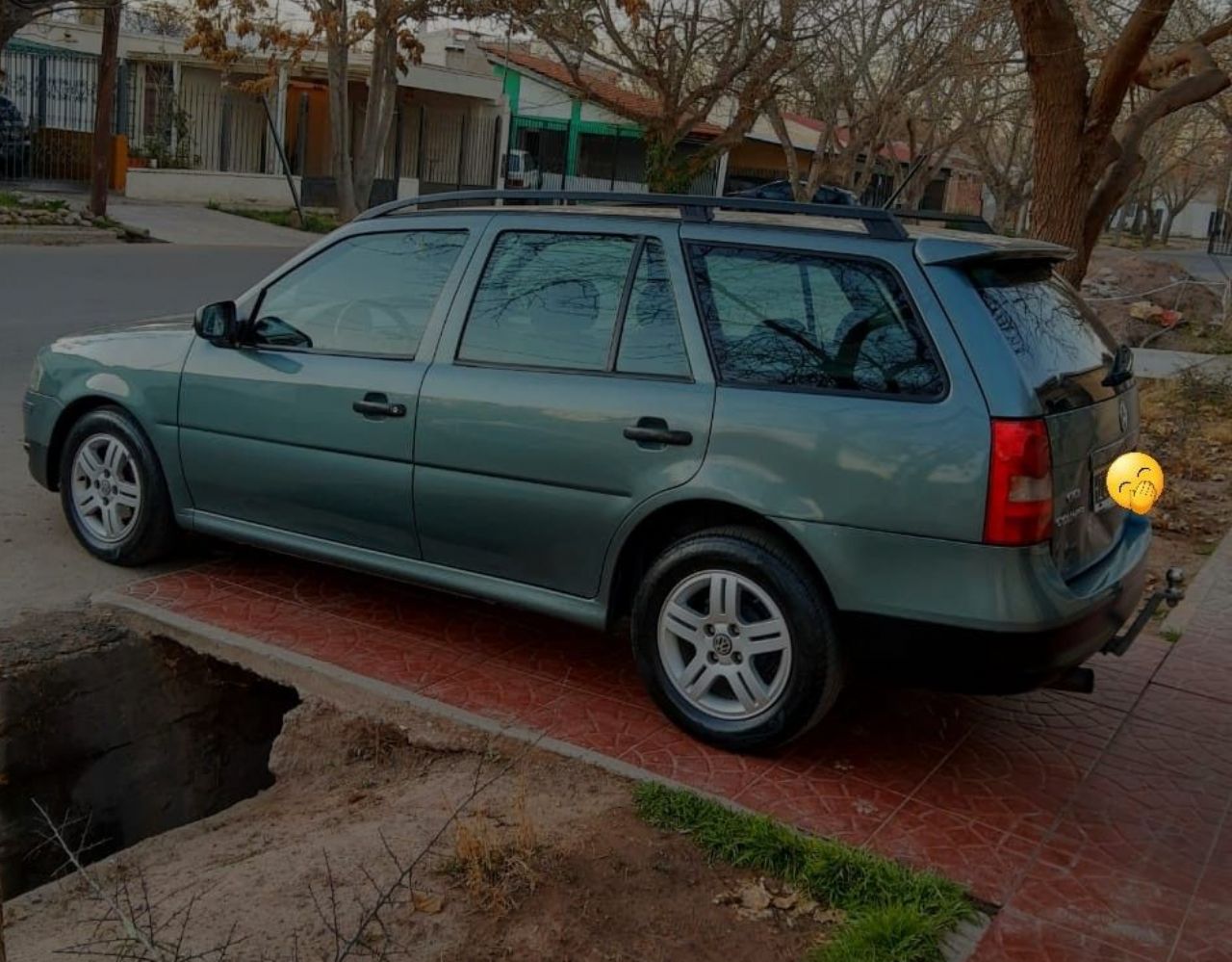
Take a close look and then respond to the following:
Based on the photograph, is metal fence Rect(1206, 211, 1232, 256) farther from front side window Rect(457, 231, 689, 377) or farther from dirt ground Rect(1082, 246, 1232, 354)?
front side window Rect(457, 231, 689, 377)

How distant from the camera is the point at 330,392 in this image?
5457 millimetres

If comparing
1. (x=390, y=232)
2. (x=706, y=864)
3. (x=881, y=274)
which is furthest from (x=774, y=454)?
(x=390, y=232)

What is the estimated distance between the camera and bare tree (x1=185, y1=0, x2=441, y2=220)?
25.6 metres

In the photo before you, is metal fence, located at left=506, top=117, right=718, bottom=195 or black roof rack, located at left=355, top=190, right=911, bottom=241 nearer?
black roof rack, located at left=355, top=190, right=911, bottom=241

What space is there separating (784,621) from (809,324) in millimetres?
997

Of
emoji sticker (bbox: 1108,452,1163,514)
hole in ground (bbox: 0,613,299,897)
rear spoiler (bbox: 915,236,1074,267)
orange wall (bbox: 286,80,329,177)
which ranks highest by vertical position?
orange wall (bbox: 286,80,329,177)

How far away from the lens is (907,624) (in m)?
4.23

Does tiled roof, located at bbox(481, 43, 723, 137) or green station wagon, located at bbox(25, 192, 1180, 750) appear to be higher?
tiled roof, located at bbox(481, 43, 723, 137)

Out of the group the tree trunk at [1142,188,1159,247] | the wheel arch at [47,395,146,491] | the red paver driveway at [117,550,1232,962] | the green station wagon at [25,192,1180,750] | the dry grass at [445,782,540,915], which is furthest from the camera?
the tree trunk at [1142,188,1159,247]

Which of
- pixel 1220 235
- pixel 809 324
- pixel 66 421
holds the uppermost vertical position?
pixel 1220 235

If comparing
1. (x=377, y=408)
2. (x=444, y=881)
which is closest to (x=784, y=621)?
(x=444, y=881)

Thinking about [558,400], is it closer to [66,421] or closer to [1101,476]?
[1101,476]

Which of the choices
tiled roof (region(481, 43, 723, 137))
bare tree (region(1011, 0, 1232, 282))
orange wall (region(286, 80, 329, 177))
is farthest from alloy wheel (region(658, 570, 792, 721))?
orange wall (region(286, 80, 329, 177))

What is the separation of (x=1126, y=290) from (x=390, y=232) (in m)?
18.1
